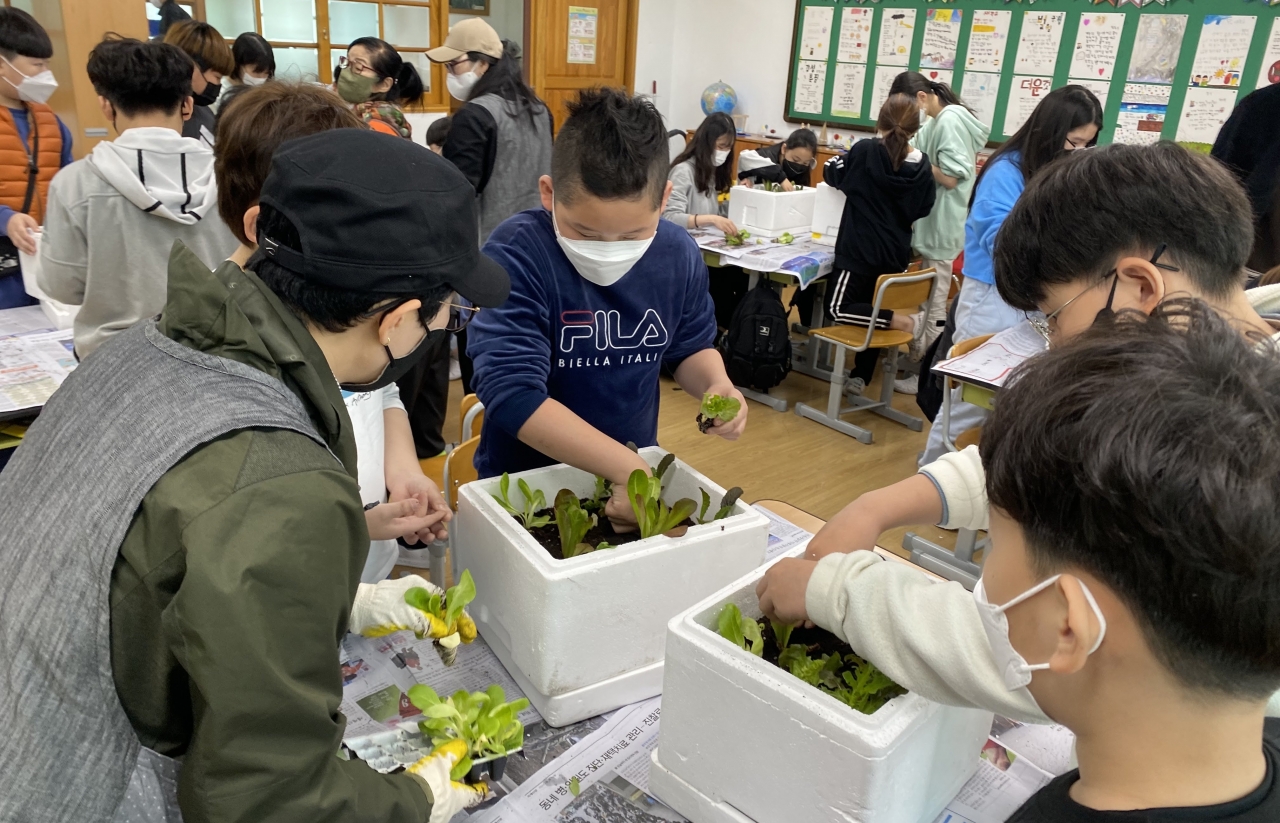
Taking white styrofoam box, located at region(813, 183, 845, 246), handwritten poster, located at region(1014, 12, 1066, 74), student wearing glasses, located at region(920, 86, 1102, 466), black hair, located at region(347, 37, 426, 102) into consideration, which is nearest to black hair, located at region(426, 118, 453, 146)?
black hair, located at region(347, 37, 426, 102)

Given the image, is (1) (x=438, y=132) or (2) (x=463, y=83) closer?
(2) (x=463, y=83)

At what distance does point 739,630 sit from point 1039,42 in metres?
5.99

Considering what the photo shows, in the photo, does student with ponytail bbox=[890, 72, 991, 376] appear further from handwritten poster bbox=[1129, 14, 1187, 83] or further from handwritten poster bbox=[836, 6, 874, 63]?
handwritten poster bbox=[836, 6, 874, 63]

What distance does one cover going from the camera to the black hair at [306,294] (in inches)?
32.0

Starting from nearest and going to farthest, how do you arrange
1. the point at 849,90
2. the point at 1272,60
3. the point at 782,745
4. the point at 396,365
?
the point at 782,745, the point at 396,365, the point at 1272,60, the point at 849,90

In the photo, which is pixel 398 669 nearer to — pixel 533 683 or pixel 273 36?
pixel 533 683

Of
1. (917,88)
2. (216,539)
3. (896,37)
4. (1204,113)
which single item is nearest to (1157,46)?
(1204,113)

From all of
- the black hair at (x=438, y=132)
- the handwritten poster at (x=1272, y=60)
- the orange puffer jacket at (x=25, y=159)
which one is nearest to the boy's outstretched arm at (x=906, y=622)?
Answer: the orange puffer jacket at (x=25, y=159)

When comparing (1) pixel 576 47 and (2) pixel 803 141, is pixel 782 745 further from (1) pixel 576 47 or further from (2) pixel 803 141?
(1) pixel 576 47

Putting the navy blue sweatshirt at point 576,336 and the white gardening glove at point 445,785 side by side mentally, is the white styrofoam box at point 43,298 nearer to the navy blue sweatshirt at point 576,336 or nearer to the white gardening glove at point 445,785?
the navy blue sweatshirt at point 576,336

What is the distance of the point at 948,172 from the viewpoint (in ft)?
14.3

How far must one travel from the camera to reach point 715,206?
15.8 ft

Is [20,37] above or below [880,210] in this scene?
above

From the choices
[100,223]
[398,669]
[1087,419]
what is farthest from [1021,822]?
[100,223]
